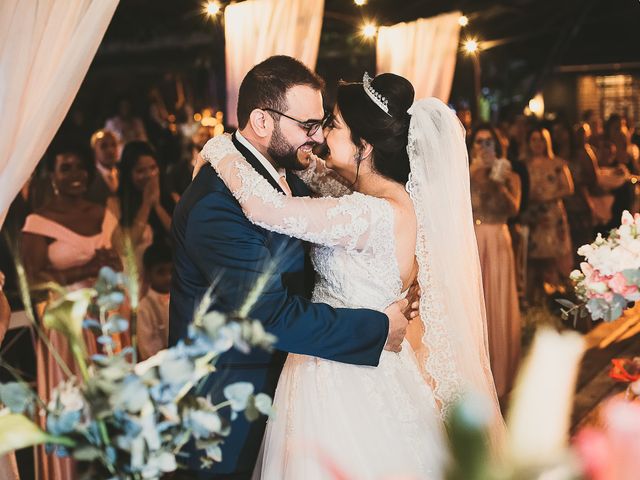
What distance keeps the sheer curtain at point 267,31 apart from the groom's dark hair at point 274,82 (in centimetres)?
298

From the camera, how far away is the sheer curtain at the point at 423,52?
6352 mm

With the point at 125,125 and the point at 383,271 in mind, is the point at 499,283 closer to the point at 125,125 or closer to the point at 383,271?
the point at 383,271

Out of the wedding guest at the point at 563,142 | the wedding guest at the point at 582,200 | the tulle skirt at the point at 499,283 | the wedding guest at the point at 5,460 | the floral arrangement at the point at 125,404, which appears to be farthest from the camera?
the wedding guest at the point at 563,142

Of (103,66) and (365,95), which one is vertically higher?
(103,66)

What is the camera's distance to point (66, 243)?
13.5 feet

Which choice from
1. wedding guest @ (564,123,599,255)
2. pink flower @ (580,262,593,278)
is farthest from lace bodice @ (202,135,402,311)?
wedding guest @ (564,123,599,255)

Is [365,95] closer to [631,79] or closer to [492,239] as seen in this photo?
[492,239]

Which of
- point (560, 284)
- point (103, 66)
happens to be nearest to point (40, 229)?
point (560, 284)

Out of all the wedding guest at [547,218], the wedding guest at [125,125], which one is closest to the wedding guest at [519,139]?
the wedding guest at [547,218]

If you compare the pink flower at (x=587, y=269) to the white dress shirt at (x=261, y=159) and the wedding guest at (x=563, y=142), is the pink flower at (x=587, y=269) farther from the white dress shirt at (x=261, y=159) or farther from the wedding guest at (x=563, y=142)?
the wedding guest at (x=563, y=142)

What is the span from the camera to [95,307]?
164cm

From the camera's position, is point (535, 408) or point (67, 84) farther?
point (67, 84)

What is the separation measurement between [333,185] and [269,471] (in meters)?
1.01

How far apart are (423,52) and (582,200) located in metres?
2.73
